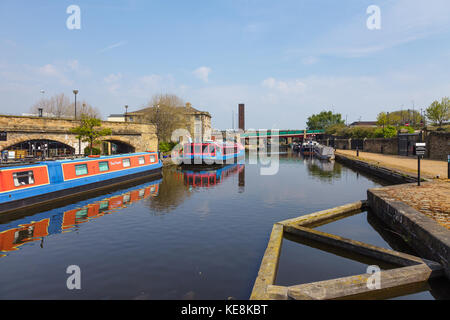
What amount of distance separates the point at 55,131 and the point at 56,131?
0.09m

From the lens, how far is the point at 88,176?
15.3m

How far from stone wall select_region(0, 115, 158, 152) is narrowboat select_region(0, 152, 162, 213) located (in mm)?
11586

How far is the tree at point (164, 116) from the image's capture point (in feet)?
132

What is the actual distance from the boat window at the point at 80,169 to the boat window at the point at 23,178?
280cm

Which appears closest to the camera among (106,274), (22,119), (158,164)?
(106,274)

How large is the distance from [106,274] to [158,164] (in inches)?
690

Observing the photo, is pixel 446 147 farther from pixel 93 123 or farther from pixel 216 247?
pixel 93 123

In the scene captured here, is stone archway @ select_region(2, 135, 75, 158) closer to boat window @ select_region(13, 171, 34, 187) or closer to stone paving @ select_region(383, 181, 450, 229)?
boat window @ select_region(13, 171, 34, 187)

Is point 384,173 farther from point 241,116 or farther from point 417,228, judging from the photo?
point 241,116

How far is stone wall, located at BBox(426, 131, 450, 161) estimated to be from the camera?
2303 centimetres

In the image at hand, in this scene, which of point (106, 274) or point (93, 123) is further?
point (93, 123)

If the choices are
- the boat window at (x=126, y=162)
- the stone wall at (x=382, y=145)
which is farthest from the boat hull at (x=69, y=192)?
the stone wall at (x=382, y=145)

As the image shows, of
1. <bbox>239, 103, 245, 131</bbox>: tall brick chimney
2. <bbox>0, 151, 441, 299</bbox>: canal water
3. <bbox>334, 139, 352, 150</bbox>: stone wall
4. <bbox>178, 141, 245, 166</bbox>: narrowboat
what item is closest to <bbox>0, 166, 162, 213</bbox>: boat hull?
<bbox>0, 151, 441, 299</bbox>: canal water

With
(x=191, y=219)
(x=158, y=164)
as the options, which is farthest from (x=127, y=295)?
(x=158, y=164)
